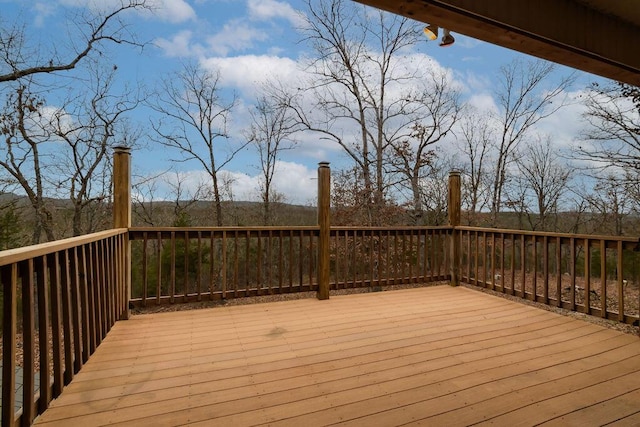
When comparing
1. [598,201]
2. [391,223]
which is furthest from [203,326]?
[598,201]

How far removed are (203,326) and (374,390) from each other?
5.99 feet

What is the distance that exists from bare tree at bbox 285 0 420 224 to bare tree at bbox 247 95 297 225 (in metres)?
0.73

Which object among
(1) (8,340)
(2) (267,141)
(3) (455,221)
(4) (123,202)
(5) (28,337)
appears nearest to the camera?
(1) (8,340)

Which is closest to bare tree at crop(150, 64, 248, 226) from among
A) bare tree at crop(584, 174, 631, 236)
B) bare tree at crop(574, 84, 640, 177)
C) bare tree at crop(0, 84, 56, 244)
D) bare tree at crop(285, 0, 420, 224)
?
bare tree at crop(285, 0, 420, 224)

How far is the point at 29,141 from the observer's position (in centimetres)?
750

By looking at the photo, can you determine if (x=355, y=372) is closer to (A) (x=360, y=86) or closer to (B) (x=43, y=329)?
A: (B) (x=43, y=329)

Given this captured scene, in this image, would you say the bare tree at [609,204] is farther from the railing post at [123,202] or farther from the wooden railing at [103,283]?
the railing post at [123,202]

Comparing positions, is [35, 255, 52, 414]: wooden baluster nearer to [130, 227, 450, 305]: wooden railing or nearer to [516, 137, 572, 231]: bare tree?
[130, 227, 450, 305]: wooden railing

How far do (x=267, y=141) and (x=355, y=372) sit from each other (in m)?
8.68

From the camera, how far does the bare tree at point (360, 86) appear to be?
879 cm

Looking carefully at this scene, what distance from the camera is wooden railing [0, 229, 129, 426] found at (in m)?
1.34

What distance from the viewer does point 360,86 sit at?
916cm

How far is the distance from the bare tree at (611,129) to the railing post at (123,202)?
890 centimetres

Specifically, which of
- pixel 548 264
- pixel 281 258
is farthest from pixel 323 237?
pixel 548 264
